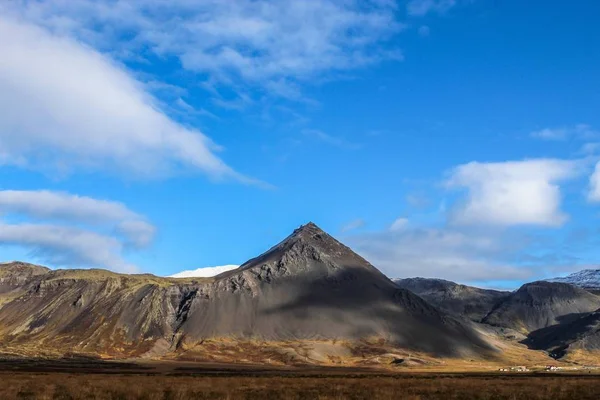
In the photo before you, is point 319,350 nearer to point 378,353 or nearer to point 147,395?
point 378,353

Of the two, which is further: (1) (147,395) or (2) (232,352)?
(2) (232,352)

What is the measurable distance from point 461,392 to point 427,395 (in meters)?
4.07

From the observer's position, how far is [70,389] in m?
45.8

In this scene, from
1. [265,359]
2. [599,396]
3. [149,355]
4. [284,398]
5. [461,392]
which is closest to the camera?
[284,398]

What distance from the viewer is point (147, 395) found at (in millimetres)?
41531

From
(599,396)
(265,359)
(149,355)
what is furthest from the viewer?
(149,355)

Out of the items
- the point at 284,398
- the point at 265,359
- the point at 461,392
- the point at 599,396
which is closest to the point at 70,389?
the point at 284,398

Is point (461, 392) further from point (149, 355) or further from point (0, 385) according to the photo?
point (149, 355)

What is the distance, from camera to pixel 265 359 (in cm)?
18438

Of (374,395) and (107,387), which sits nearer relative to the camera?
(374,395)

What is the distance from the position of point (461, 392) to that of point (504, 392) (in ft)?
11.2

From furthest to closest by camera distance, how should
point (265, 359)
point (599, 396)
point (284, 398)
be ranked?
point (265, 359) < point (599, 396) < point (284, 398)

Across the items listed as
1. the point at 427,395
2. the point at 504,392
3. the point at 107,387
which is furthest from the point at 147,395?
the point at 504,392

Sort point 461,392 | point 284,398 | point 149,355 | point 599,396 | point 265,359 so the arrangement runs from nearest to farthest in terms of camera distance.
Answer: point 284,398, point 599,396, point 461,392, point 265,359, point 149,355
